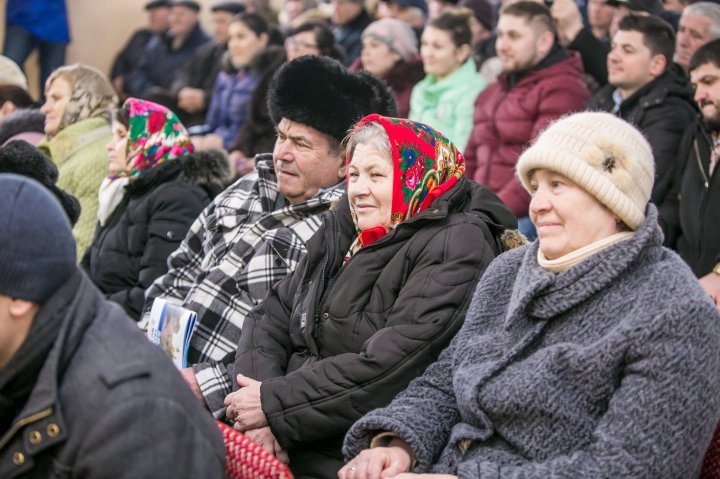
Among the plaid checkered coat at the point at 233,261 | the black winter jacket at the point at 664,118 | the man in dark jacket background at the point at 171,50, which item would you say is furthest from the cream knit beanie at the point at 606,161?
the man in dark jacket background at the point at 171,50

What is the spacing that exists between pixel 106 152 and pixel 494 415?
12.0ft

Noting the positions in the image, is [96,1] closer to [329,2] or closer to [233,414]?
[329,2]

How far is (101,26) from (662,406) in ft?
34.8

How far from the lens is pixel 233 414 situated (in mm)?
3314

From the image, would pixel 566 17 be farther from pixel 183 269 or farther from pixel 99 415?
pixel 99 415

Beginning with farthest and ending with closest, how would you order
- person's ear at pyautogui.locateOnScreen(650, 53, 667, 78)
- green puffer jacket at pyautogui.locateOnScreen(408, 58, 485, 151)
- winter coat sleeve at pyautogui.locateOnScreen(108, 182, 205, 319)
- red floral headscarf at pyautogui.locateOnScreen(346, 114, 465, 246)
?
green puffer jacket at pyautogui.locateOnScreen(408, 58, 485, 151), person's ear at pyautogui.locateOnScreen(650, 53, 667, 78), winter coat sleeve at pyautogui.locateOnScreen(108, 182, 205, 319), red floral headscarf at pyautogui.locateOnScreen(346, 114, 465, 246)

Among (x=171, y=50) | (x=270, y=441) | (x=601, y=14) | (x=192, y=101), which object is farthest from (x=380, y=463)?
(x=171, y=50)

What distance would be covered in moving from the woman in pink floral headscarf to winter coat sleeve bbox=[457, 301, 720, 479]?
277 cm

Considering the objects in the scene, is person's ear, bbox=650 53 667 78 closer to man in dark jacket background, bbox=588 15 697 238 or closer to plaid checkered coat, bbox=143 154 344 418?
man in dark jacket background, bbox=588 15 697 238

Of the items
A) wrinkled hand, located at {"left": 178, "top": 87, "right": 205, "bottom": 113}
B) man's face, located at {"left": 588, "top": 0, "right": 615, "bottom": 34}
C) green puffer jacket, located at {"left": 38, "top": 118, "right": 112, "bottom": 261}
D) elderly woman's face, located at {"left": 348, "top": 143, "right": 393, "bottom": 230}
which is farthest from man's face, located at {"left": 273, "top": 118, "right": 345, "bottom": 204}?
wrinkled hand, located at {"left": 178, "top": 87, "right": 205, "bottom": 113}

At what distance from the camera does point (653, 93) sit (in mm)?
5672

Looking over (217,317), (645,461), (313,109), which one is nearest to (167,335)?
(217,317)

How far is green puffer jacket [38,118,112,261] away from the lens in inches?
221

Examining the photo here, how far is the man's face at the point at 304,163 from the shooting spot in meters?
4.13
